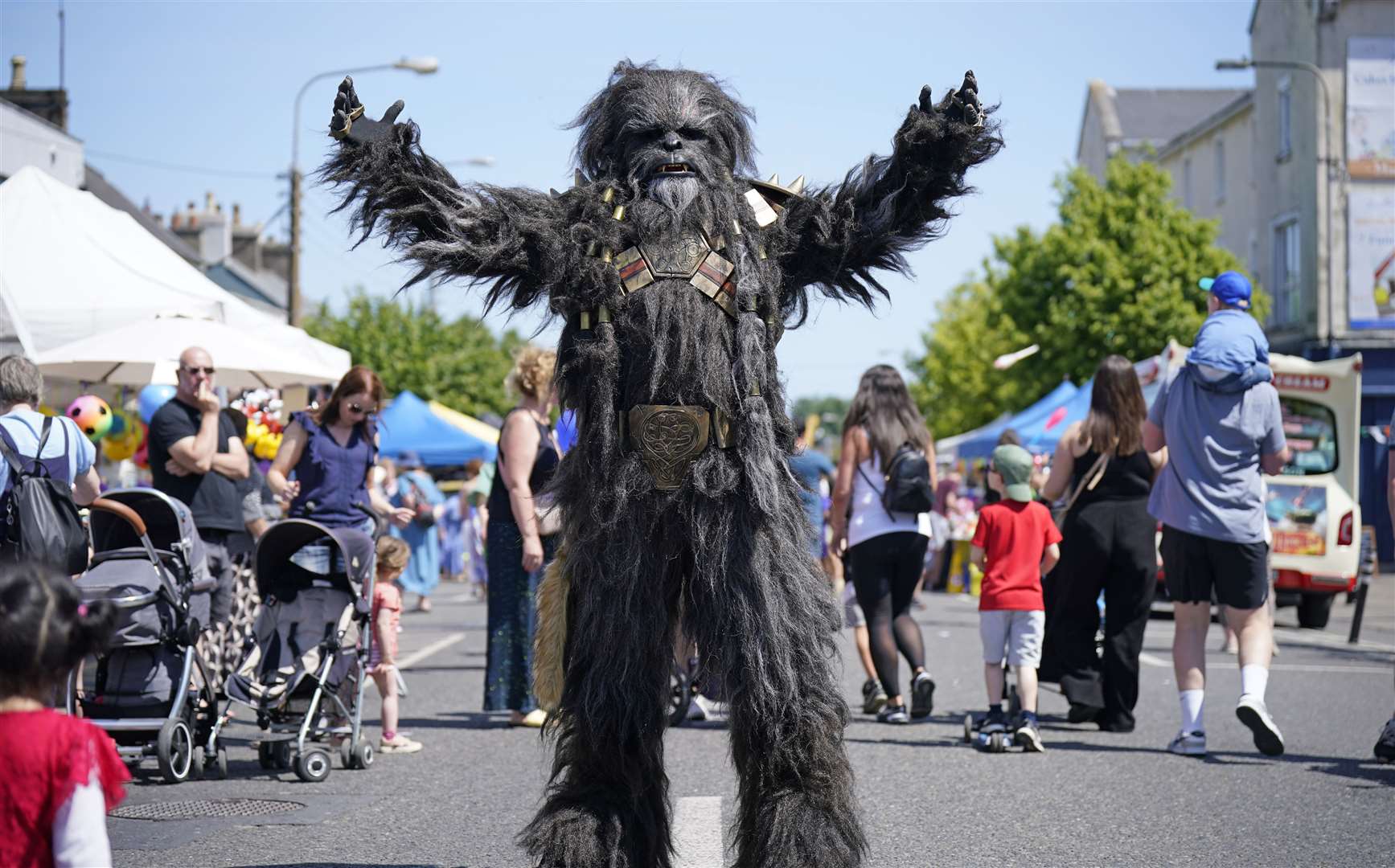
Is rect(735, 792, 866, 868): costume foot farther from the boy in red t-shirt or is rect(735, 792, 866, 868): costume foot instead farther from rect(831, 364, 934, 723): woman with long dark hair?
rect(831, 364, 934, 723): woman with long dark hair

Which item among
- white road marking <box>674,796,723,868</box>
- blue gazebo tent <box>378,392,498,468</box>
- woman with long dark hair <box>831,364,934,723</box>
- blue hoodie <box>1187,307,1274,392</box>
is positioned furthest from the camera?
blue gazebo tent <box>378,392,498,468</box>

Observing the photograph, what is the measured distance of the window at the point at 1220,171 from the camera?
144ft

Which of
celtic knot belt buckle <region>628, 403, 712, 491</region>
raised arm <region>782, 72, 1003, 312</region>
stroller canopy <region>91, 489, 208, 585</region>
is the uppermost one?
raised arm <region>782, 72, 1003, 312</region>

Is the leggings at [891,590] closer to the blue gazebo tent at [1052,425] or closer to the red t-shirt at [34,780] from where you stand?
the red t-shirt at [34,780]

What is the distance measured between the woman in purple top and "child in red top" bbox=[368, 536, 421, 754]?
32cm

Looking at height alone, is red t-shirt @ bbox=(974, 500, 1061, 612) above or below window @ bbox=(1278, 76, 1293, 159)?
below

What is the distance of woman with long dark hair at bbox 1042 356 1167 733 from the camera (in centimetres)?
855

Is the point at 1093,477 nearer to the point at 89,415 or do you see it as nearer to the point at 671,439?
the point at 671,439

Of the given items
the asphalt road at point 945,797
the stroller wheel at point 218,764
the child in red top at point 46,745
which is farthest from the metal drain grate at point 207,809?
the child in red top at point 46,745

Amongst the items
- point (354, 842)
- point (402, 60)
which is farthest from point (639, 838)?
point (402, 60)

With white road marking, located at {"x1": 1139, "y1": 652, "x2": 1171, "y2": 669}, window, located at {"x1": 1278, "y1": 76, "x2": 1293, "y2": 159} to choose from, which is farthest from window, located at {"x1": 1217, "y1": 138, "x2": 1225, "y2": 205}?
white road marking, located at {"x1": 1139, "y1": 652, "x2": 1171, "y2": 669}

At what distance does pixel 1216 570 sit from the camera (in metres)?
7.62

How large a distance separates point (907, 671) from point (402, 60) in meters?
16.7

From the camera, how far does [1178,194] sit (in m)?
48.0
